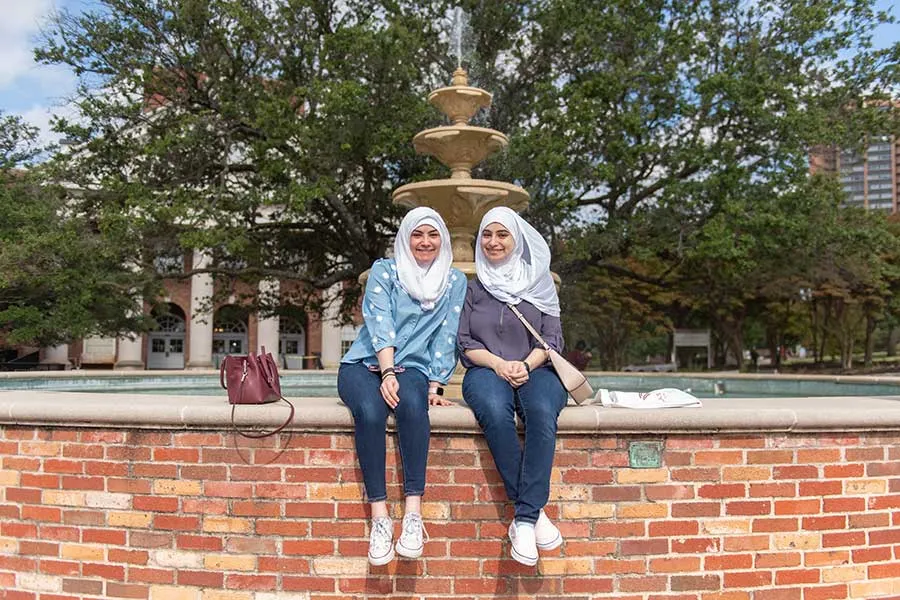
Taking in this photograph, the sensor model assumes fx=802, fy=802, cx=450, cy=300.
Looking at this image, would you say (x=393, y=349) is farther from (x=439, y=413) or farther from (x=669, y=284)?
(x=669, y=284)

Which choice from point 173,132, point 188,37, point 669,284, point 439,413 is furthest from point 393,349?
point 669,284

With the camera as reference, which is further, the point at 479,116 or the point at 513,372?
the point at 479,116

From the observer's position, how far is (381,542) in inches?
145

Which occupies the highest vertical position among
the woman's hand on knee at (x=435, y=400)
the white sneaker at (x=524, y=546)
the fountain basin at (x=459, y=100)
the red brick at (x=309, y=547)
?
the fountain basin at (x=459, y=100)

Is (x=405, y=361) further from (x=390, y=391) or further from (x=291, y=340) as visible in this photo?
(x=291, y=340)

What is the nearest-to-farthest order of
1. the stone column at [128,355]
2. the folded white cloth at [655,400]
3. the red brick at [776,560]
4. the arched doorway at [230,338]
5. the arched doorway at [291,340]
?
the red brick at [776,560] → the folded white cloth at [655,400] → the stone column at [128,355] → the arched doorway at [230,338] → the arched doorway at [291,340]

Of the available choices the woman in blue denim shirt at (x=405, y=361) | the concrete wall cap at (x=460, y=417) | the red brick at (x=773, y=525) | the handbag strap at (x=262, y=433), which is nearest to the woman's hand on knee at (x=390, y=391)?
the woman in blue denim shirt at (x=405, y=361)

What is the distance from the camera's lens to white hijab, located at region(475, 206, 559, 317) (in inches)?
171

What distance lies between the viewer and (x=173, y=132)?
56.5 ft

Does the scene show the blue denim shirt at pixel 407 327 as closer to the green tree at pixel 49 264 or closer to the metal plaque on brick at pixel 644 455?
the metal plaque on brick at pixel 644 455

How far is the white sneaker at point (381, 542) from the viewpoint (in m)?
3.66

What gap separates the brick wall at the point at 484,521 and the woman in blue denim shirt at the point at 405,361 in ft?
0.49

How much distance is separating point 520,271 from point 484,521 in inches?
53.7

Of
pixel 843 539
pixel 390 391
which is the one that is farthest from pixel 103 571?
pixel 843 539
